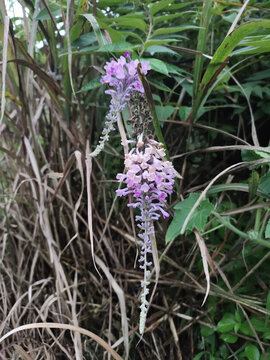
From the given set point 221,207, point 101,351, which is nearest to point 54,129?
point 221,207

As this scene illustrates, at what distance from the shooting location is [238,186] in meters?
0.77

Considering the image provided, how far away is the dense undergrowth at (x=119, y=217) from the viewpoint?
857mm

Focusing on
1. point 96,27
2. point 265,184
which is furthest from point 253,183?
point 96,27

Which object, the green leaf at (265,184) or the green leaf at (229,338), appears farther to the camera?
the green leaf at (229,338)

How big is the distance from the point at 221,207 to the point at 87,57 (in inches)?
26.8

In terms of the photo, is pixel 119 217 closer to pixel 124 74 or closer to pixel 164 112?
pixel 164 112

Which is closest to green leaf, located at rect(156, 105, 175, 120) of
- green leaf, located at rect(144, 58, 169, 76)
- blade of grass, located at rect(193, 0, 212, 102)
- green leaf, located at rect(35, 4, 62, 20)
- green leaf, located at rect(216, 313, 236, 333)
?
blade of grass, located at rect(193, 0, 212, 102)

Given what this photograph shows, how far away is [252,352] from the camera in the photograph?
2.74 ft

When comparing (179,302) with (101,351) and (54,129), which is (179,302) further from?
(54,129)

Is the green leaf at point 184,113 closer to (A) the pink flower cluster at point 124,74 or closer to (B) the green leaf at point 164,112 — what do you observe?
(B) the green leaf at point 164,112

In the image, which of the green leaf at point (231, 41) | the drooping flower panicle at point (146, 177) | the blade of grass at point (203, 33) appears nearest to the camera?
the drooping flower panicle at point (146, 177)

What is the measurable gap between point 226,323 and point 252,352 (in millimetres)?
88

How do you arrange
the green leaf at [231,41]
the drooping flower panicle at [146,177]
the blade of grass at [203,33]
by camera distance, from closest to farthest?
1. the drooping flower panicle at [146,177]
2. the green leaf at [231,41]
3. the blade of grass at [203,33]

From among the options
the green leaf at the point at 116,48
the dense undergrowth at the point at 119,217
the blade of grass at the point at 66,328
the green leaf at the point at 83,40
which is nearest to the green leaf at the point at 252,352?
the dense undergrowth at the point at 119,217
